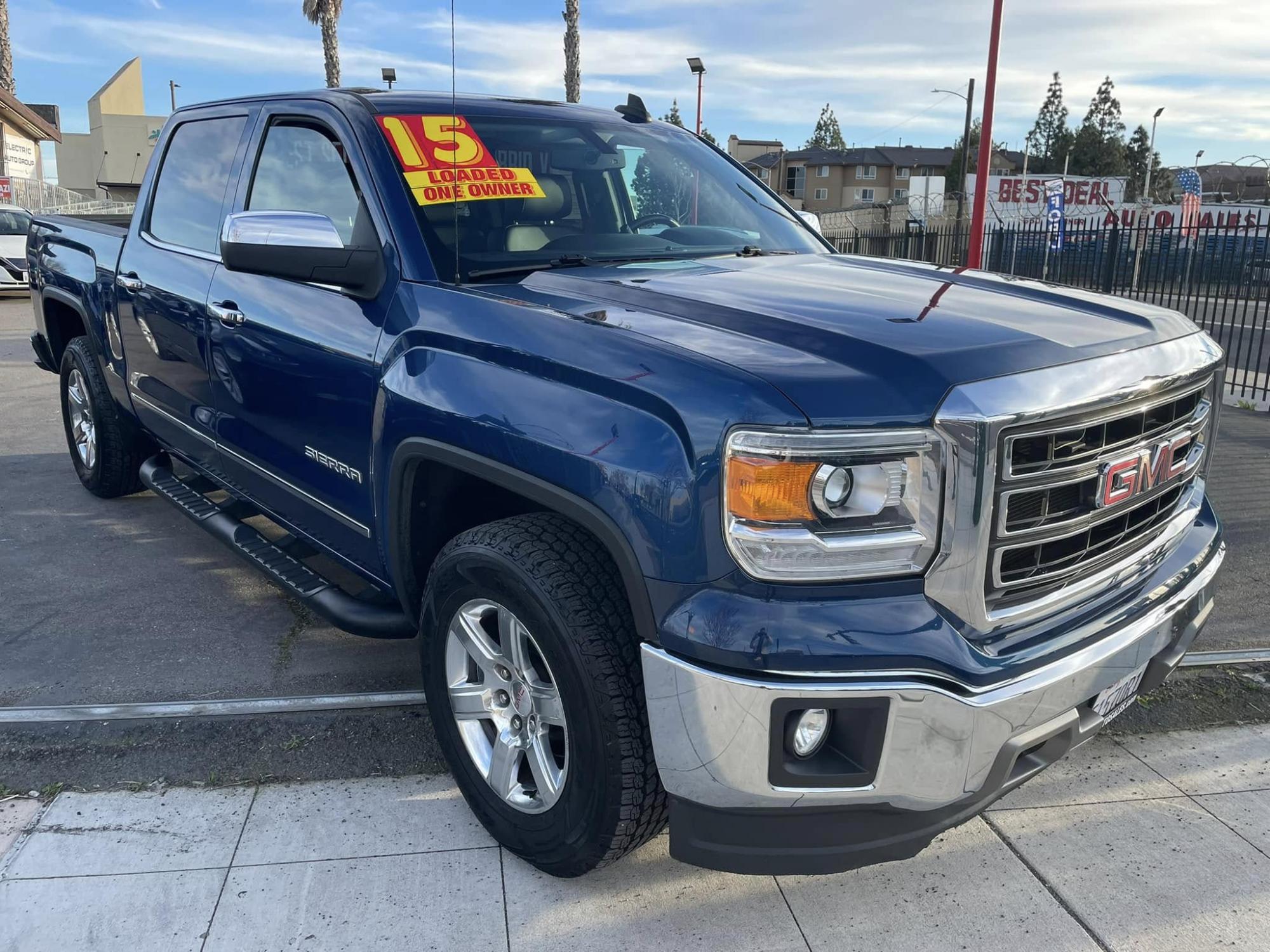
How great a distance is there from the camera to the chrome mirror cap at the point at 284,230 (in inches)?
112

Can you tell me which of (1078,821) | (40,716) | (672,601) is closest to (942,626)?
(672,601)

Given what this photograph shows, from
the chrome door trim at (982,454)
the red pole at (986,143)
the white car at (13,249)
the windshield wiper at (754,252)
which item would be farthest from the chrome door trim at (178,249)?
the white car at (13,249)

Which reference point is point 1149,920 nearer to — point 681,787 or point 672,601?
point 681,787

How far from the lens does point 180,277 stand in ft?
→ 13.2

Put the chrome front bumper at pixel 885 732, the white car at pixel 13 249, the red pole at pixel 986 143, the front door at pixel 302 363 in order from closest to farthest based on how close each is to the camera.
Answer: the chrome front bumper at pixel 885 732, the front door at pixel 302 363, the red pole at pixel 986 143, the white car at pixel 13 249

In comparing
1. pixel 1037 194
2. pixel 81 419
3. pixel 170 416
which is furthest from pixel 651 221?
pixel 1037 194

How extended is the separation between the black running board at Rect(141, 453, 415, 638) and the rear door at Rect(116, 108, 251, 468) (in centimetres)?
21

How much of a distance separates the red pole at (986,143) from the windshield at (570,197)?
32.3 feet

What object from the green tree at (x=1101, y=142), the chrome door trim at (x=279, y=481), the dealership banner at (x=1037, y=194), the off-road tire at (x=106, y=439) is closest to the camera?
the chrome door trim at (x=279, y=481)

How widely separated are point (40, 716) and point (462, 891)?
5.79 ft

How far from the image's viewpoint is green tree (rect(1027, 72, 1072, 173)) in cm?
8906

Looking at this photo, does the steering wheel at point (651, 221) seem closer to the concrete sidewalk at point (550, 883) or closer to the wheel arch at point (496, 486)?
the wheel arch at point (496, 486)

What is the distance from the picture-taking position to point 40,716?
339 centimetres

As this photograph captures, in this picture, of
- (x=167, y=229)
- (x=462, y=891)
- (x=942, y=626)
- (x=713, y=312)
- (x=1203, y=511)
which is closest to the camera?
(x=942, y=626)
